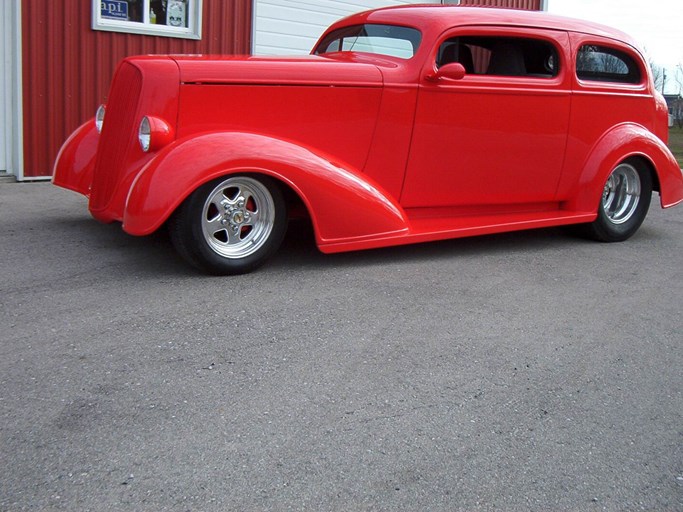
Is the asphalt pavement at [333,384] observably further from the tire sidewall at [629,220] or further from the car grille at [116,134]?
the tire sidewall at [629,220]

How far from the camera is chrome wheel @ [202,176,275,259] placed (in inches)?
191

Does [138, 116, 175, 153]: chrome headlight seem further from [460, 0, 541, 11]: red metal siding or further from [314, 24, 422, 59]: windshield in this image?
[460, 0, 541, 11]: red metal siding

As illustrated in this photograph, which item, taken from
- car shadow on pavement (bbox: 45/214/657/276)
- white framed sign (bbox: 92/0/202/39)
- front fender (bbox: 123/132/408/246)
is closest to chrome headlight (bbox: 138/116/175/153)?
front fender (bbox: 123/132/408/246)

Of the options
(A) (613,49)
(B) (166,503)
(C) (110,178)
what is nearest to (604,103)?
(A) (613,49)

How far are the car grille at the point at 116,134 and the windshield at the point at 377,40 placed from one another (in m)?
1.80

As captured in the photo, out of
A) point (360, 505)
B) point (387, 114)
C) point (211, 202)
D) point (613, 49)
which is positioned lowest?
point (360, 505)

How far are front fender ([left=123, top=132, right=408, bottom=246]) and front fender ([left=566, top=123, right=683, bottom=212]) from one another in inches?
69.5

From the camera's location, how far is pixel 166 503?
2500 mm

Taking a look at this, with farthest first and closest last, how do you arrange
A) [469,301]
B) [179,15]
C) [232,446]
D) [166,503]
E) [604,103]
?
[179,15] < [604,103] < [469,301] < [232,446] < [166,503]

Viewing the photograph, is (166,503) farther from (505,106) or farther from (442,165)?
(505,106)

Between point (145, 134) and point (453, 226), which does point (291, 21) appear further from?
point (145, 134)

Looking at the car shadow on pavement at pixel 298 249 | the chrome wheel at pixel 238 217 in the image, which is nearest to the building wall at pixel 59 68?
the car shadow on pavement at pixel 298 249

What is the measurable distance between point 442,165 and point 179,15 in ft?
15.9

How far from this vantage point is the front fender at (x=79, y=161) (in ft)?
19.2
